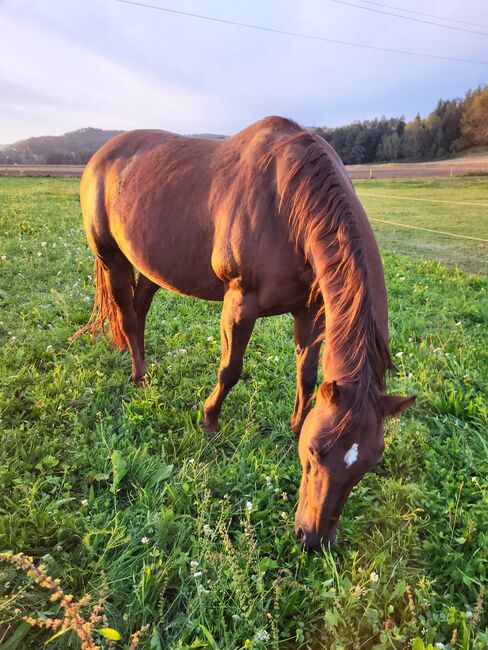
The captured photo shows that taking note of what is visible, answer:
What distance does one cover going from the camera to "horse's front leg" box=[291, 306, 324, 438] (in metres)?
2.37

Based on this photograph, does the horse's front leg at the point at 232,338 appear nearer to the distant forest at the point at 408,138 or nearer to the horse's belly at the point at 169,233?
the horse's belly at the point at 169,233

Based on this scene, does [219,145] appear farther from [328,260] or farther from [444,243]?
[444,243]

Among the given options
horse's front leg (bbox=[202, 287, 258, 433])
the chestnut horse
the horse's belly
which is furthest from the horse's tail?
horse's front leg (bbox=[202, 287, 258, 433])

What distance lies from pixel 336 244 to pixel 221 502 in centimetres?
147

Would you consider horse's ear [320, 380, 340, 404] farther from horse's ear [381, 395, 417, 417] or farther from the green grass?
the green grass

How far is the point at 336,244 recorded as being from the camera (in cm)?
171

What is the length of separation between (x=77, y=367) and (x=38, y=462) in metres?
1.07

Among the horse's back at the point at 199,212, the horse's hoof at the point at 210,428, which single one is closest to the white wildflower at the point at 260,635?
the horse's hoof at the point at 210,428

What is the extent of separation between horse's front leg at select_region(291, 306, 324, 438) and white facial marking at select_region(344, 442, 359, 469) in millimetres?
935

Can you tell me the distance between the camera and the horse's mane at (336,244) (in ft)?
4.95

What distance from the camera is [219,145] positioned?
252cm

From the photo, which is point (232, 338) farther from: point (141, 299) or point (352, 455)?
point (141, 299)

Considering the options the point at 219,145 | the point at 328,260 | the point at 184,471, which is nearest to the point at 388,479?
the point at 184,471

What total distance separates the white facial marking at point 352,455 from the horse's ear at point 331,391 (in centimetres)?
19
